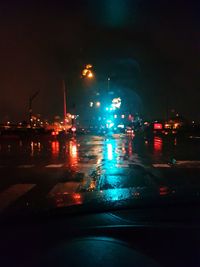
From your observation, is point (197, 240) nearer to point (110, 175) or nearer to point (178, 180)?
point (178, 180)

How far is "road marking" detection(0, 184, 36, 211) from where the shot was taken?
10.7 meters

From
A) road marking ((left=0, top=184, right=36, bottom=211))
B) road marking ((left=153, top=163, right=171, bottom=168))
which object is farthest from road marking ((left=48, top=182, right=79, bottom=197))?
road marking ((left=153, top=163, right=171, bottom=168))

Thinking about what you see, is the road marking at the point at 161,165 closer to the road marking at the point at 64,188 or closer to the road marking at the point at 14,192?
the road marking at the point at 64,188

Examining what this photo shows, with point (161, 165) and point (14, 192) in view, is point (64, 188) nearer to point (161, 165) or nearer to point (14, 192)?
point (14, 192)

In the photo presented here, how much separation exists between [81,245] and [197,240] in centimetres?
82

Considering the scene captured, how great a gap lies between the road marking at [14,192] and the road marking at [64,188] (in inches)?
27.8

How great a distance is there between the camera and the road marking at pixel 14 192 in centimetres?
1070

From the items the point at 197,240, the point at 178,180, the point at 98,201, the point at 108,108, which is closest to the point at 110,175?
the point at 178,180

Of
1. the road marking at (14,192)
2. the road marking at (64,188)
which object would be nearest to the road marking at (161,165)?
the road marking at (64,188)

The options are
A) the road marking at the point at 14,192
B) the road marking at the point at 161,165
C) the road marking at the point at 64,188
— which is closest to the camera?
the road marking at the point at 14,192

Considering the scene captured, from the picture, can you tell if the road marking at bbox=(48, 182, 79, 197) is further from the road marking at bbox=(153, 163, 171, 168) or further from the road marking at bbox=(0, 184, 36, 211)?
the road marking at bbox=(153, 163, 171, 168)

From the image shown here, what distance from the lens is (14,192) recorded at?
1216 centimetres

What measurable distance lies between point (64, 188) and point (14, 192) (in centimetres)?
137

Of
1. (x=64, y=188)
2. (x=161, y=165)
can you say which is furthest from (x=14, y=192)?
(x=161, y=165)
